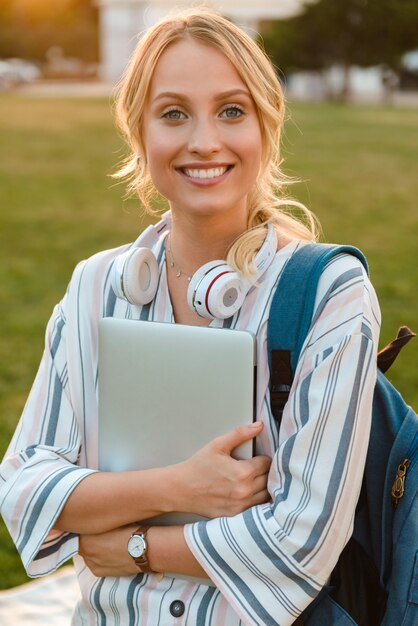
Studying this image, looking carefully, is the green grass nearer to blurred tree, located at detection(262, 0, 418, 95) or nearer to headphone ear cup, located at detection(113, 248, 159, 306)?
headphone ear cup, located at detection(113, 248, 159, 306)

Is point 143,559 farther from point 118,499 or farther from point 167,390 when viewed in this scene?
point 167,390

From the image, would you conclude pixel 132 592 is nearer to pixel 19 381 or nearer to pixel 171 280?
pixel 171 280

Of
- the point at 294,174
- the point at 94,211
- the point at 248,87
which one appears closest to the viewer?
the point at 248,87

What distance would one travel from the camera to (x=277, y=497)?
6.19ft

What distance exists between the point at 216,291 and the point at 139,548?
1.90 ft

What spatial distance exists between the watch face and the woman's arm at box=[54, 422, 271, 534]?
40 millimetres

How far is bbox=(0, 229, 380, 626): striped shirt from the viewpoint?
1851 millimetres

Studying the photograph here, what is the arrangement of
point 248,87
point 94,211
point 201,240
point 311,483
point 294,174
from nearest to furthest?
point 311,483 → point 248,87 → point 201,240 → point 94,211 → point 294,174

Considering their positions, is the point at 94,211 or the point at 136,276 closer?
the point at 136,276

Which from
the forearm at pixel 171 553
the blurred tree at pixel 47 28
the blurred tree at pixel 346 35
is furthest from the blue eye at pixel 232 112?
the blurred tree at pixel 47 28

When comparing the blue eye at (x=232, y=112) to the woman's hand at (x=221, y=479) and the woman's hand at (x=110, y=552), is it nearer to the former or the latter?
the woman's hand at (x=221, y=479)

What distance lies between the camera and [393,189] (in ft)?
45.3

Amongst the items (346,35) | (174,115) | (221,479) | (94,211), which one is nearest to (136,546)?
(221,479)

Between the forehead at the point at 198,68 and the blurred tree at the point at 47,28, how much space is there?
60438 millimetres
